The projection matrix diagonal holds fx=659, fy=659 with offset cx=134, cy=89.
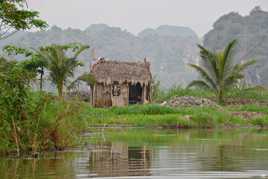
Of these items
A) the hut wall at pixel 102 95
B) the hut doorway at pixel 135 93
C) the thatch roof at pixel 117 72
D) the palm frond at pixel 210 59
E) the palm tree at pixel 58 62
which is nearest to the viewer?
the palm tree at pixel 58 62

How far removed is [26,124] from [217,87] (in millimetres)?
25739

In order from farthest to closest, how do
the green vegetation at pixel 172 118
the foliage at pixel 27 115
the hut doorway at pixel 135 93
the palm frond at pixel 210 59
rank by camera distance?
the hut doorway at pixel 135 93 < the palm frond at pixel 210 59 < the green vegetation at pixel 172 118 < the foliage at pixel 27 115

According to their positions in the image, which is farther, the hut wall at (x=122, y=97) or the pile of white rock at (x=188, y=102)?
the hut wall at (x=122, y=97)

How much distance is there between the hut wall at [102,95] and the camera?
131 feet

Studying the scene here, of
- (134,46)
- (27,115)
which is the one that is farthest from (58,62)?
(134,46)

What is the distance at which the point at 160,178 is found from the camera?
8977 millimetres

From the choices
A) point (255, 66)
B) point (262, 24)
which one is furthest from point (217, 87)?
point (262, 24)

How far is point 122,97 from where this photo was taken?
3975cm

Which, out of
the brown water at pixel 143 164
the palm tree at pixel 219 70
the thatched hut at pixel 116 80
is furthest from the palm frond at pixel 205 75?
the brown water at pixel 143 164

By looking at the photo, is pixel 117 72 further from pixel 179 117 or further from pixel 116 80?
pixel 179 117

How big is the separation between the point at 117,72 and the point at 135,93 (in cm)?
397

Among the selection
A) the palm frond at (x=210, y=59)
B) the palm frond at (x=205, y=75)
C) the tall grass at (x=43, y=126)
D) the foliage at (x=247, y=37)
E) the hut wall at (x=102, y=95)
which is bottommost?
the tall grass at (x=43, y=126)

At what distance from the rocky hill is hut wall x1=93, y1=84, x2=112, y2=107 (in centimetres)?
7549

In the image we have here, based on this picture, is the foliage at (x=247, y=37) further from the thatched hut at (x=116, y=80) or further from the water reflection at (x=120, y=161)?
the water reflection at (x=120, y=161)
